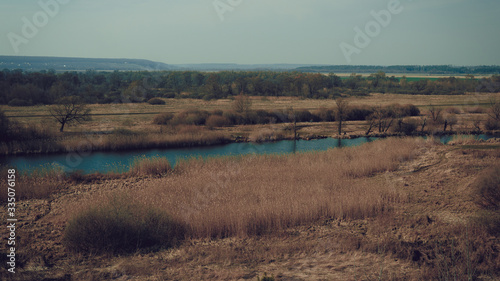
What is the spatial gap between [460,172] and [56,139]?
27.0m

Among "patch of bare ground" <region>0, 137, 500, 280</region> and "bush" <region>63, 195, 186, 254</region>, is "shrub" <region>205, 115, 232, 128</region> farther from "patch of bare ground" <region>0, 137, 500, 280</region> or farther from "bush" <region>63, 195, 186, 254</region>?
"bush" <region>63, 195, 186, 254</region>

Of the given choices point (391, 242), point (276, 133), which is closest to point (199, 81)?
point (276, 133)

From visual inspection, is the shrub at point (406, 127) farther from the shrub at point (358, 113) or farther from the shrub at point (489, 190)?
the shrub at point (489, 190)

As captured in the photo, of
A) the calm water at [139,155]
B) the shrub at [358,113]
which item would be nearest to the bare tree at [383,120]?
the calm water at [139,155]

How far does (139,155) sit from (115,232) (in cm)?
1873

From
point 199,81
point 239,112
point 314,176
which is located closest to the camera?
point 314,176

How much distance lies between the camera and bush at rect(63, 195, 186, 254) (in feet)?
26.3

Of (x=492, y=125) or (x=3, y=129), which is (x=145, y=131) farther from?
(x=492, y=125)

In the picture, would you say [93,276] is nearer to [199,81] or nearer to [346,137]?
[346,137]

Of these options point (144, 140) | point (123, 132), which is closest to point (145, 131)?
point (123, 132)

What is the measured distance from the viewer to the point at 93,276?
21.6 feet

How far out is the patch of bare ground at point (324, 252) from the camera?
6449 millimetres

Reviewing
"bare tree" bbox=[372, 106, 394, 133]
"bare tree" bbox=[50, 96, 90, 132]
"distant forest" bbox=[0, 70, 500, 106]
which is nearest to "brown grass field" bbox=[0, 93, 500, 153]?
"bare tree" bbox=[50, 96, 90, 132]

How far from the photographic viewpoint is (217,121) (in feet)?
125
